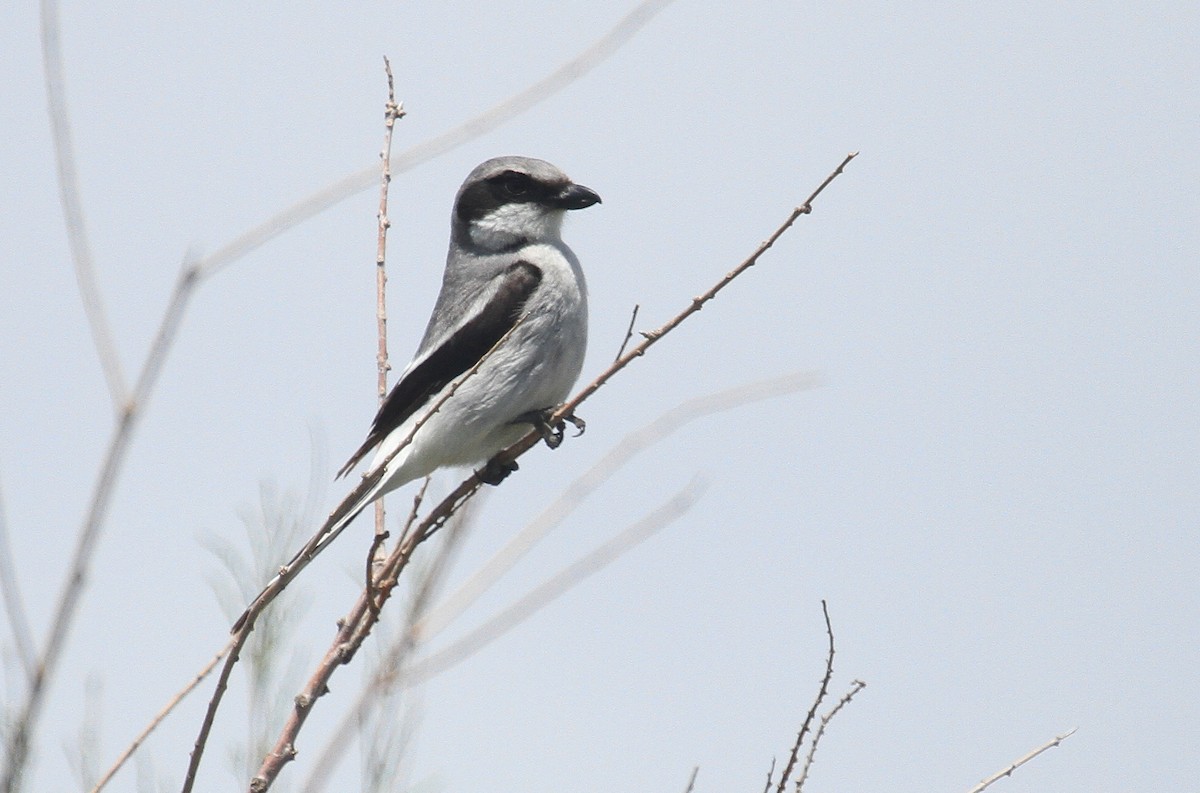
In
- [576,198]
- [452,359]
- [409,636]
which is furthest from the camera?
[576,198]

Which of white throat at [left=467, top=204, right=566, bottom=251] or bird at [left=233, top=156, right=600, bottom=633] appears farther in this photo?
→ white throat at [left=467, top=204, right=566, bottom=251]

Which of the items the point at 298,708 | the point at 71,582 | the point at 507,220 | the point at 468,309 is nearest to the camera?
the point at 71,582

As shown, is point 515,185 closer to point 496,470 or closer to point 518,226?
→ point 518,226

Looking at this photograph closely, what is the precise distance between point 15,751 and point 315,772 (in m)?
0.88

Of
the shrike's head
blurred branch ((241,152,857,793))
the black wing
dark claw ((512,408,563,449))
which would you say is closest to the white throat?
the shrike's head

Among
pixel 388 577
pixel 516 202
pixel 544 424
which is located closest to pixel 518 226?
pixel 516 202

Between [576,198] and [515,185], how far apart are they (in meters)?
0.33

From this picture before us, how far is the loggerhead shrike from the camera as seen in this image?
5.46m

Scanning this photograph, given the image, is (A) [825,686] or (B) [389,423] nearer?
(A) [825,686]

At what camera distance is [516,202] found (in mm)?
6336

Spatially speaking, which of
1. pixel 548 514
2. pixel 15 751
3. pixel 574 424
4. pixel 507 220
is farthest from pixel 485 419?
pixel 15 751

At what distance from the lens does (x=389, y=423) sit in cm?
577

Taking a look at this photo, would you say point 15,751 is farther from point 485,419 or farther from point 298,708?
point 485,419

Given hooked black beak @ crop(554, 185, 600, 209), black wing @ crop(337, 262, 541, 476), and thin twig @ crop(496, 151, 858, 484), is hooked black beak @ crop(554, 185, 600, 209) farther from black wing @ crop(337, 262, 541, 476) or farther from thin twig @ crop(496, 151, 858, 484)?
thin twig @ crop(496, 151, 858, 484)
